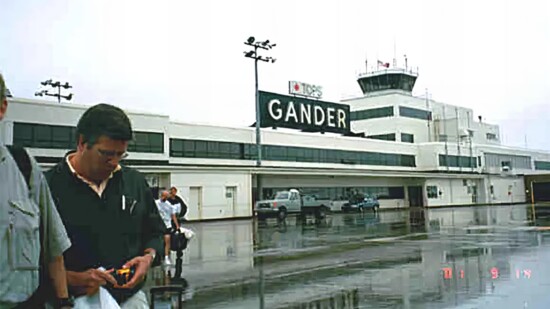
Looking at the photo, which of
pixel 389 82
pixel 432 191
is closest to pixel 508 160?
pixel 389 82

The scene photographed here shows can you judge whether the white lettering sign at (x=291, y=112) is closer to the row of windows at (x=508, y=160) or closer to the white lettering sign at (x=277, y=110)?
the white lettering sign at (x=277, y=110)

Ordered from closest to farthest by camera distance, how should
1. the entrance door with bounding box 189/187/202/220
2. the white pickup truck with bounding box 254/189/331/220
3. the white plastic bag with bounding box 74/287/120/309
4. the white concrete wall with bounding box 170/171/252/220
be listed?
the white plastic bag with bounding box 74/287/120/309
the white concrete wall with bounding box 170/171/252/220
the white pickup truck with bounding box 254/189/331/220
the entrance door with bounding box 189/187/202/220

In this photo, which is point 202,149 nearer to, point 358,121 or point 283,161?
point 283,161

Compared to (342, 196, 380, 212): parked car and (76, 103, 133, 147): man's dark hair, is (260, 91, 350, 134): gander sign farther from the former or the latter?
(76, 103, 133, 147): man's dark hair

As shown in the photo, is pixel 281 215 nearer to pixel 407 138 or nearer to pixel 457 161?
pixel 407 138

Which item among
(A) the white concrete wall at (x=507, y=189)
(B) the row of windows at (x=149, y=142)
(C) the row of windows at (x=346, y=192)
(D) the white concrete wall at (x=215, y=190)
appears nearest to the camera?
(B) the row of windows at (x=149, y=142)

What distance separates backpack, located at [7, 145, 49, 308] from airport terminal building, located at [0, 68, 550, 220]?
1258 cm

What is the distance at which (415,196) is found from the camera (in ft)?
180

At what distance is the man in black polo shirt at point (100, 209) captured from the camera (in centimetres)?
277

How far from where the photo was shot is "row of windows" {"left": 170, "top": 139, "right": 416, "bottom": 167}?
36.1 metres

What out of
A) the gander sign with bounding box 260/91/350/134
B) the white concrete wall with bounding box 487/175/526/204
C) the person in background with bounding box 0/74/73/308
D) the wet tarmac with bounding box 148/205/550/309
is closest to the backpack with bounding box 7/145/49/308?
the person in background with bounding box 0/74/73/308

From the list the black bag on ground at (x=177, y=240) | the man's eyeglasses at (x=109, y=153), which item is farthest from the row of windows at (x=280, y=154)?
the man's eyeglasses at (x=109, y=153)

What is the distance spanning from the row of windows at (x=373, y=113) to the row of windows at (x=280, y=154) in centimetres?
659

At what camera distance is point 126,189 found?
3055 mm
